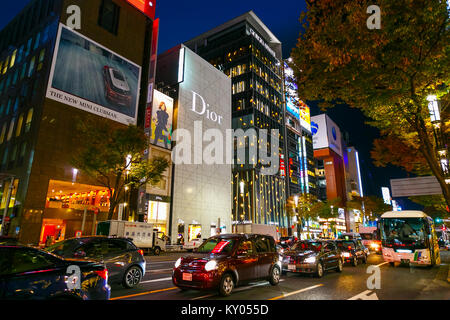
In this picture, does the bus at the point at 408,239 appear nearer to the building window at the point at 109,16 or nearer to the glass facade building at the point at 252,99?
the building window at the point at 109,16

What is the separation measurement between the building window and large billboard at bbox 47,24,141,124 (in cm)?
398

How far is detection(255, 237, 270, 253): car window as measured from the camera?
9.32 meters

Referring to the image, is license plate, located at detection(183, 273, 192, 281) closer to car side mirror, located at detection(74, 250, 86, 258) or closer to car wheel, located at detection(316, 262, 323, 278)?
car side mirror, located at detection(74, 250, 86, 258)

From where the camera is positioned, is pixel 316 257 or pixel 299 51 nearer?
pixel 299 51

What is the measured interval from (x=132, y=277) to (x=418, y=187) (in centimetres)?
1695

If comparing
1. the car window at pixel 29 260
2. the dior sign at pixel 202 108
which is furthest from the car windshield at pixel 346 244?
the dior sign at pixel 202 108

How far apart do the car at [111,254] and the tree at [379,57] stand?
29.3ft

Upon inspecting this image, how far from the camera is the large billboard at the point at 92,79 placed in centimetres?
2919

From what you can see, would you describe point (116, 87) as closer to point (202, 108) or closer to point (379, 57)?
point (202, 108)

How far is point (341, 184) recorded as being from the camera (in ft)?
392

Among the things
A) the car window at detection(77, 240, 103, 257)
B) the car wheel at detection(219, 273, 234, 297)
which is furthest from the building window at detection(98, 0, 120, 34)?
the car wheel at detection(219, 273, 234, 297)
